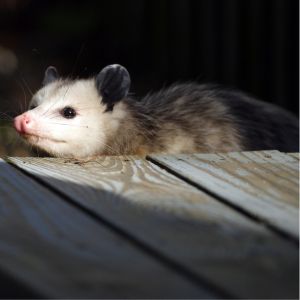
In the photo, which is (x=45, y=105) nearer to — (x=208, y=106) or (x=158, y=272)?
(x=208, y=106)

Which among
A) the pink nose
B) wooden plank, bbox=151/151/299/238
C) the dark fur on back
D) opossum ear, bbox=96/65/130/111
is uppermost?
opossum ear, bbox=96/65/130/111

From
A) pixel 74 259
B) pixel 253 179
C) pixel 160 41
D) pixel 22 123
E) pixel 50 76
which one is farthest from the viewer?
pixel 160 41

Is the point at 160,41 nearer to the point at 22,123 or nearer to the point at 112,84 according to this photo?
the point at 112,84

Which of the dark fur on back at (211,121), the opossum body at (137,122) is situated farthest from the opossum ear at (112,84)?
the dark fur on back at (211,121)

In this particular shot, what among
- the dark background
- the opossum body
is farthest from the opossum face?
the dark background

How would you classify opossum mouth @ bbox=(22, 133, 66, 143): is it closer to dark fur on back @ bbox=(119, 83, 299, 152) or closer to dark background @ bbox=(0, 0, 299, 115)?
dark fur on back @ bbox=(119, 83, 299, 152)

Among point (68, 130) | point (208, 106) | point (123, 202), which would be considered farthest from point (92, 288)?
point (208, 106)

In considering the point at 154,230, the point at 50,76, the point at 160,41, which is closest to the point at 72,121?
the point at 50,76
